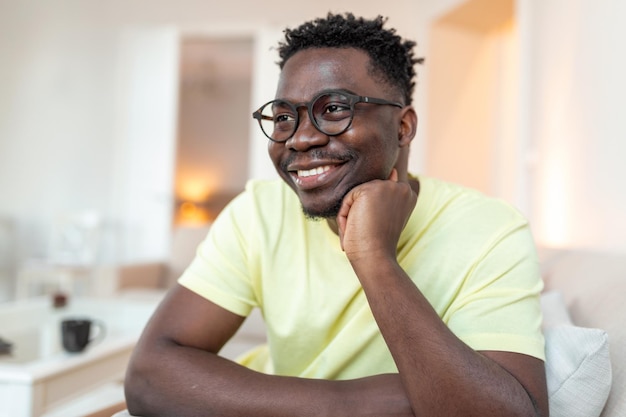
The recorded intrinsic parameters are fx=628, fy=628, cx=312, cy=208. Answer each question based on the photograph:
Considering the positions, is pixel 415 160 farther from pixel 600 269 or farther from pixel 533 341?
pixel 533 341

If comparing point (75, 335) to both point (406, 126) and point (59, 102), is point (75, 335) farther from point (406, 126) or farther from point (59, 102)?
point (59, 102)

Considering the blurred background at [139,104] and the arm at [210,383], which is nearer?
the arm at [210,383]

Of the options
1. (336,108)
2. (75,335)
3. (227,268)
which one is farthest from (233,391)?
(75,335)

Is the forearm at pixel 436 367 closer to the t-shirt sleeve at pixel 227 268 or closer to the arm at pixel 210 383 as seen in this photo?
the arm at pixel 210 383

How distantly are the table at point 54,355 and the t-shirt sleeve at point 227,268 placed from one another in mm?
730

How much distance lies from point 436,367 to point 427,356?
0.06 ft

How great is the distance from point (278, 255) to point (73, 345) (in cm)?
100

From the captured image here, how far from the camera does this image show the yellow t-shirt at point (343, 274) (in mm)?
929

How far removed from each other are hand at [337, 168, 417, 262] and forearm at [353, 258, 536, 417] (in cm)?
7

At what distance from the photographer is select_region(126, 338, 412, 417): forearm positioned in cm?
86

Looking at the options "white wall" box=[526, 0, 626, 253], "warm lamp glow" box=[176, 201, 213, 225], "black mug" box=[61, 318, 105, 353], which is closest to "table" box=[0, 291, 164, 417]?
"black mug" box=[61, 318, 105, 353]

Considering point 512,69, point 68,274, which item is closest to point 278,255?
point 68,274

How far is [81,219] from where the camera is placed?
5.00 meters

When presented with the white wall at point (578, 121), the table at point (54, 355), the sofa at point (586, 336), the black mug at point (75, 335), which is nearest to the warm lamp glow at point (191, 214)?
the table at point (54, 355)
